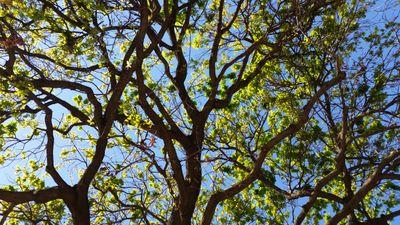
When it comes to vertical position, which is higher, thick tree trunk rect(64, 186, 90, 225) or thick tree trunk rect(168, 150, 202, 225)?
thick tree trunk rect(168, 150, 202, 225)

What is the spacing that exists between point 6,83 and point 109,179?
95.2 inches

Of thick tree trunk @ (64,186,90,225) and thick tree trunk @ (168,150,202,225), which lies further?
thick tree trunk @ (168,150,202,225)

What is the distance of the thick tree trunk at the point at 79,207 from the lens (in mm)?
6289

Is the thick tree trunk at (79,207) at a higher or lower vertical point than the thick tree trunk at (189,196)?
lower

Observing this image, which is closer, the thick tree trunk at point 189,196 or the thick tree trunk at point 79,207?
the thick tree trunk at point 79,207

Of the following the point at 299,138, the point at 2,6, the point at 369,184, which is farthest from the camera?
the point at 299,138

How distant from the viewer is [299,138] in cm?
934

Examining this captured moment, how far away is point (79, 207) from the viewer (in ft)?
21.0

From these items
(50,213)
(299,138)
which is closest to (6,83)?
(50,213)

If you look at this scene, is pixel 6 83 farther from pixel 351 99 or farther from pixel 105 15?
pixel 351 99

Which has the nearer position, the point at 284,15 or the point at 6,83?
the point at 6,83

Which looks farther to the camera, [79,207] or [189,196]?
[189,196]

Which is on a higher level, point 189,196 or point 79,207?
point 189,196

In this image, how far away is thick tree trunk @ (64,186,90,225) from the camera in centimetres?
629
